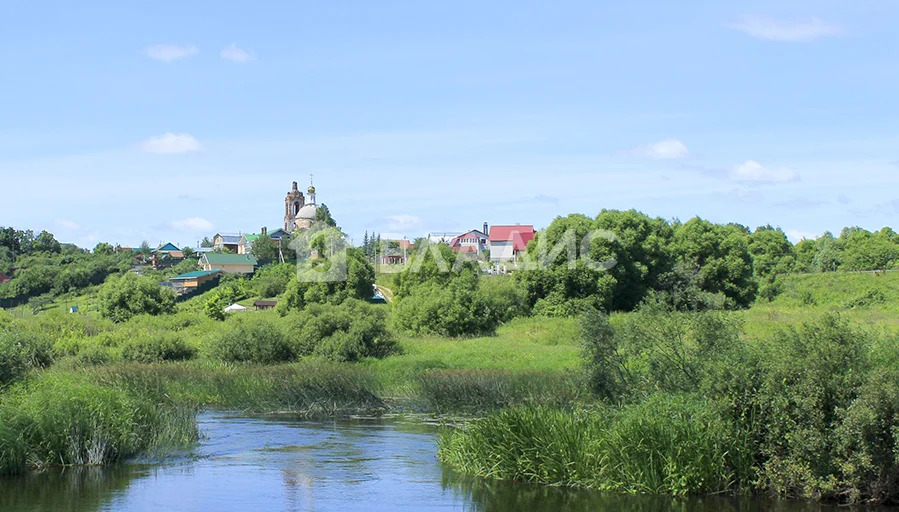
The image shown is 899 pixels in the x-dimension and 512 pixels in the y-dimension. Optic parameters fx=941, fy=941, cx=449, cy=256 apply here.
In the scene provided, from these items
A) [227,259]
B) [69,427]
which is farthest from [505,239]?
[69,427]

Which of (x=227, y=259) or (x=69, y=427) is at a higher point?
(x=227, y=259)

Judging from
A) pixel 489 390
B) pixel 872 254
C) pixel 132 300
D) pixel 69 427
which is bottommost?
pixel 489 390

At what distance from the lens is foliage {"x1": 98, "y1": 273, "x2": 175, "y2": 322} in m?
51.2

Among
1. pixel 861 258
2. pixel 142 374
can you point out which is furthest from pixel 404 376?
pixel 861 258

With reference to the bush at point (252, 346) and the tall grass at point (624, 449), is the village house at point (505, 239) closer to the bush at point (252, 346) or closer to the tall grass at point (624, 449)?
the bush at point (252, 346)

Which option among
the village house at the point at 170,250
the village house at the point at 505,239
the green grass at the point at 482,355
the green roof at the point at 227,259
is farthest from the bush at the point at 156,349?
the village house at the point at 170,250

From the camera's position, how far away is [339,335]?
3869 cm

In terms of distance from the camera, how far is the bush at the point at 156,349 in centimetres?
3850

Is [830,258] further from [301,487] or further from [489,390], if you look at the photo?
[301,487]

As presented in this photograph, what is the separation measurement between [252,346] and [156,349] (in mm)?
4235

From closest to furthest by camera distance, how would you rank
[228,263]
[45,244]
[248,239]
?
[45,244] < [228,263] < [248,239]

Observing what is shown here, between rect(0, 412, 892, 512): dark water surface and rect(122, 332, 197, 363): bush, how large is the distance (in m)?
15.9

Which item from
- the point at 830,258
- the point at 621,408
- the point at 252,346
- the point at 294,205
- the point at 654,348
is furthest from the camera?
the point at 294,205

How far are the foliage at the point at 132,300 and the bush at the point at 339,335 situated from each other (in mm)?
14900
